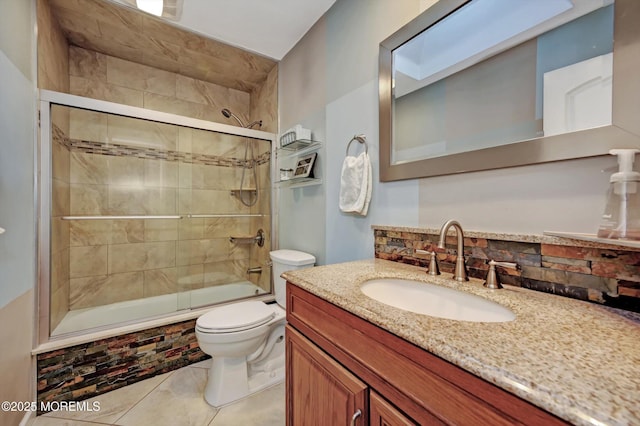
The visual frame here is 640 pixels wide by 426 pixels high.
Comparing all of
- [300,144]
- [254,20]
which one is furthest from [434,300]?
[254,20]

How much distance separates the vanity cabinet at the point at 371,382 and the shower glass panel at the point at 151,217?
1.48m

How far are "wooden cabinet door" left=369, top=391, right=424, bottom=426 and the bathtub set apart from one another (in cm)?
181

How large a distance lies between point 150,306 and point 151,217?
74cm

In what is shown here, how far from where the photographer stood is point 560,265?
766 mm

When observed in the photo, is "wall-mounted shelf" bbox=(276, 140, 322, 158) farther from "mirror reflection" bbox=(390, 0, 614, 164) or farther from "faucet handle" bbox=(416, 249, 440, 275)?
"faucet handle" bbox=(416, 249, 440, 275)

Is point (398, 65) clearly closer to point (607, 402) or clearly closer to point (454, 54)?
point (454, 54)

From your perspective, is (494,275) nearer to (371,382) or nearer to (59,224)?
(371,382)

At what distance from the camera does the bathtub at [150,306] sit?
69.0 inches

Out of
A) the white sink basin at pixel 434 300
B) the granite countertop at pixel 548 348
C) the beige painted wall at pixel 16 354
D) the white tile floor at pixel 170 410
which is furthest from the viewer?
the white tile floor at pixel 170 410

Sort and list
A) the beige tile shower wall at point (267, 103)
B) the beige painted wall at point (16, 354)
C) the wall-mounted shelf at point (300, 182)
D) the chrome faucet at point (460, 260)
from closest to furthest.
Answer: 1. the chrome faucet at point (460, 260)
2. the beige painted wall at point (16, 354)
3. the wall-mounted shelf at point (300, 182)
4. the beige tile shower wall at point (267, 103)

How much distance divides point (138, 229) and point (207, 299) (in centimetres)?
88

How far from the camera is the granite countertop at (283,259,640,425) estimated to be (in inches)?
13.5

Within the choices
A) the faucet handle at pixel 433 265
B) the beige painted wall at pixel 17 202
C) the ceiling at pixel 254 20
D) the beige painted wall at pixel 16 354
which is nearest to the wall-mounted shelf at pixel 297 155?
the ceiling at pixel 254 20

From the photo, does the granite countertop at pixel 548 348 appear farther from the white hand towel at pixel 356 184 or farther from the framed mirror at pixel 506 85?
the white hand towel at pixel 356 184
